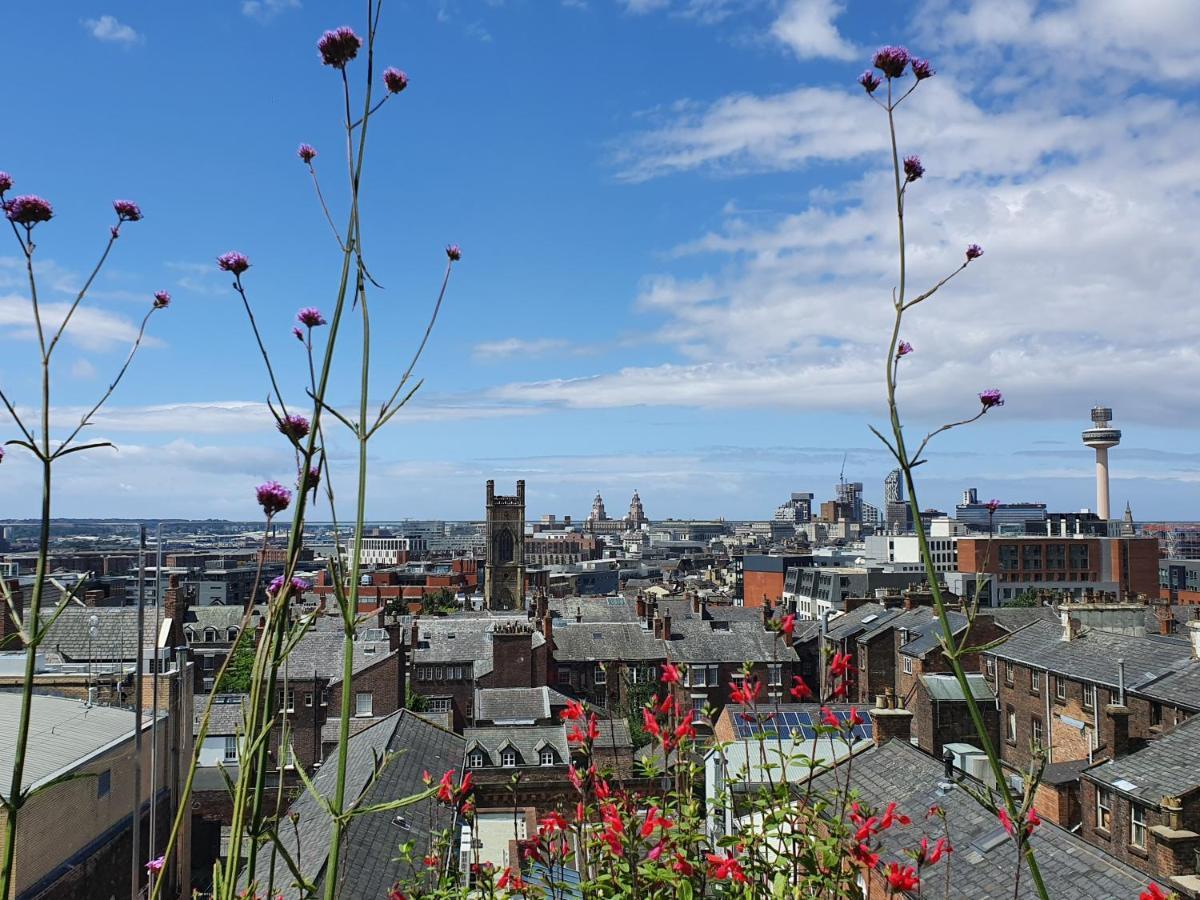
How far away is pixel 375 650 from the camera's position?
47.4 m

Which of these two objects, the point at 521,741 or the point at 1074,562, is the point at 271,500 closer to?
the point at 521,741

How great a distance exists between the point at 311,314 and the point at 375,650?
4663 cm

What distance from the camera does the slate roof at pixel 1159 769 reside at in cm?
1962

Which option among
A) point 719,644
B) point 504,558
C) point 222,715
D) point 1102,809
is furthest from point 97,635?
point 504,558

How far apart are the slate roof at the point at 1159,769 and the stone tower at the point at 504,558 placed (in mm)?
78354

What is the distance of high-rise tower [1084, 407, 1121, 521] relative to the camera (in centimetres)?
13712

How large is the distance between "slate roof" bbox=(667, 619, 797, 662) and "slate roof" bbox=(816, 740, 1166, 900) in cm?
3387

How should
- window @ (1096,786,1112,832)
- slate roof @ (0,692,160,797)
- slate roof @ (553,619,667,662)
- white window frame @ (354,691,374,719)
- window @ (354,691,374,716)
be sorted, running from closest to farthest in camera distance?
slate roof @ (0,692,160,797) < window @ (1096,786,1112,832) < white window frame @ (354,691,374,719) < window @ (354,691,374,716) < slate roof @ (553,619,667,662)

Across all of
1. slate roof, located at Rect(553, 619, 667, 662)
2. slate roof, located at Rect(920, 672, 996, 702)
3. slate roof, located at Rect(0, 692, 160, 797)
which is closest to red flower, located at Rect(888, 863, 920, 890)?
slate roof, located at Rect(0, 692, 160, 797)

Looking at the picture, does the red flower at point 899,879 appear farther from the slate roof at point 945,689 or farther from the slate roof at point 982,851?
the slate roof at point 945,689

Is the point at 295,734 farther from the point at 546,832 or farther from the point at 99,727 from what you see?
the point at 546,832

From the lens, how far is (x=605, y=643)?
5609cm

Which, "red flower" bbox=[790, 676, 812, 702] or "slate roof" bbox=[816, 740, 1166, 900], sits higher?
"red flower" bbox=[790, 676, 812, 702]

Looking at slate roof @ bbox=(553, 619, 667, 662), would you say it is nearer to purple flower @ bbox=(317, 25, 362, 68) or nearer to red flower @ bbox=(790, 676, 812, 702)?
red flower @ bbox=(790, 676, 812, 702)
